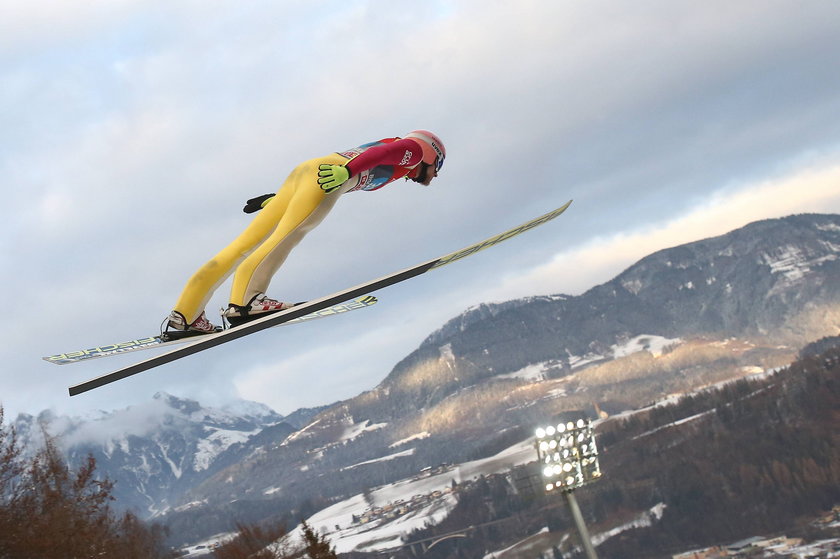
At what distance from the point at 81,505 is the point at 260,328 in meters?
61.4

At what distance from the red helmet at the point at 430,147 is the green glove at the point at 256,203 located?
1.47m

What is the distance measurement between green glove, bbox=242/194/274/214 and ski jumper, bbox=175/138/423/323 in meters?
0.27

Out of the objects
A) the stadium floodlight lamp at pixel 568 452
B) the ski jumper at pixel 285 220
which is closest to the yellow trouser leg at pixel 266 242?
the ski jumper at pixel 285 220

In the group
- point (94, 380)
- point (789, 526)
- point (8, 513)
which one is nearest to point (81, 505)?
point (8, 513)

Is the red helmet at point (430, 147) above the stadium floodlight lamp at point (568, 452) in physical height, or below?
above

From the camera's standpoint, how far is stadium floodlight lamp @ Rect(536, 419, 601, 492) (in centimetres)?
3180

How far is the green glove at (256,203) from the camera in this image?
7625 mm

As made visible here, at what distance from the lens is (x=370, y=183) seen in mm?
7453

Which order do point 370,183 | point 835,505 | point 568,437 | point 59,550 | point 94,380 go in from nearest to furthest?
point 94,380, point 370,183, point 568,437, point 59,550, point 835,505

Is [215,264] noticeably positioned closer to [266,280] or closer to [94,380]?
[266,280]

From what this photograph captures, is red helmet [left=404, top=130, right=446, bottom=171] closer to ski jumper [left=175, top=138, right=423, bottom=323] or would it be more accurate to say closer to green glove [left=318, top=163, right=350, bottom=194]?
ski jumper [left=175, top=138, right=423, bottom=323]

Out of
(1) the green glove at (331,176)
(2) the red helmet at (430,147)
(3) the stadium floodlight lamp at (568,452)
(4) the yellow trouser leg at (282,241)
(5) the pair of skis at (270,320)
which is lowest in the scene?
(3) the stadium floodlight lamp at (568,452)

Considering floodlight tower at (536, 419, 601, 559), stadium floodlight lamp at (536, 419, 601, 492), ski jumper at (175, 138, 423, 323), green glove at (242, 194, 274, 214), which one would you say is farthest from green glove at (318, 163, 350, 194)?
stadium floodlight lamp at (536, 419, 601, 492)

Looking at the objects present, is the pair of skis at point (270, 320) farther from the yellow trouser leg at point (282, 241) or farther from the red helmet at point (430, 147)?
the red helmet at point (430, 147)
